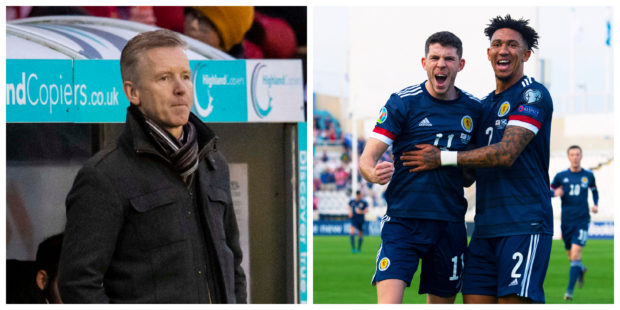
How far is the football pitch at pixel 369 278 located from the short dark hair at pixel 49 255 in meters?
4.77

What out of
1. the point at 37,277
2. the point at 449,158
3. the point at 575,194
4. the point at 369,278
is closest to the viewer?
the point at 449,158

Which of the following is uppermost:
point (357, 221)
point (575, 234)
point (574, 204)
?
point (574, 204)

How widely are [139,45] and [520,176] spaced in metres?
2.30

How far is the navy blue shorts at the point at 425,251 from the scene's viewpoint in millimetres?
5078

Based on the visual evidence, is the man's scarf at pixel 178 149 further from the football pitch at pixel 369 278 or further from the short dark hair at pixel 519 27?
the football pitch at pixel 369 278

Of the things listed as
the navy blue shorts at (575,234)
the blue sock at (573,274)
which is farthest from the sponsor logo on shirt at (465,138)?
the navy blue shorts at (575,234)

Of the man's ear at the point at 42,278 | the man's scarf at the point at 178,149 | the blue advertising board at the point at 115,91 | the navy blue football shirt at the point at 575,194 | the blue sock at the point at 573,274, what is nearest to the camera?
the man's scarf at the point at 178,149

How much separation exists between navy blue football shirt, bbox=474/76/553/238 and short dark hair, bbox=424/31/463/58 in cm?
34

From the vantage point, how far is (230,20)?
722cm

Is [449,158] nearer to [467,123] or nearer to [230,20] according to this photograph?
[467,123]

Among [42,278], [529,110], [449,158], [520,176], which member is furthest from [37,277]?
[529,110]

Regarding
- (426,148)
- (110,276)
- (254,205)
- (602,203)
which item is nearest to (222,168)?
(110,276)

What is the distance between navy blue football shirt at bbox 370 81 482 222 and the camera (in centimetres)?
506

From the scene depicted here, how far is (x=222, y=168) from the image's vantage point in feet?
12.8
